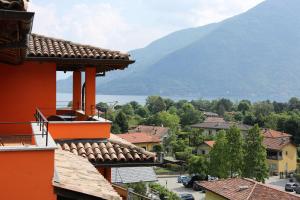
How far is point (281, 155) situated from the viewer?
186 feet

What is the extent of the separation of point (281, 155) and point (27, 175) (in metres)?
55.5

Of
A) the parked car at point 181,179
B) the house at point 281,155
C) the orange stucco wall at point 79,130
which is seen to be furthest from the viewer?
the house at point 281,155

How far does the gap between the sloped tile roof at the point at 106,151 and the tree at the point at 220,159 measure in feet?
109

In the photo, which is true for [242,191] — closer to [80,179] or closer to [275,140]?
[80,179]

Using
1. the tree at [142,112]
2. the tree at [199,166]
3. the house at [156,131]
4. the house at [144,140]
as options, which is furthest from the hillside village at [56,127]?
the tree at [142,112]

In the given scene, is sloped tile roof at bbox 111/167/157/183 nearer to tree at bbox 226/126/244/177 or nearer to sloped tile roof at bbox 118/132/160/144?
tree at bbox 226/126/244/177

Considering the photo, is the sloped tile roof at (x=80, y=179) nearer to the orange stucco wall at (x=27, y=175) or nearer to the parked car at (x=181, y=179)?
the orange stucco wall at (x=27, y=175)

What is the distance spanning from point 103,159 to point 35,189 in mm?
3879

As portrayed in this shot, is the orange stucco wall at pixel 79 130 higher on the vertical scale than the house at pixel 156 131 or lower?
higher

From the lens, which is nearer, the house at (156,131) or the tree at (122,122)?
the house at (156,131)

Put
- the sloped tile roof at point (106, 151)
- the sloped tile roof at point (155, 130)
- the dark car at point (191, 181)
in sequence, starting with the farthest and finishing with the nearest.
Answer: the sloped tile roof at point (155, 130)
the dark car at point (191, 181)
the sloped tile roof at point (106, 151)

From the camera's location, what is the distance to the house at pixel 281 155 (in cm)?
5678

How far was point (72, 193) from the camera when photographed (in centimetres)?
523

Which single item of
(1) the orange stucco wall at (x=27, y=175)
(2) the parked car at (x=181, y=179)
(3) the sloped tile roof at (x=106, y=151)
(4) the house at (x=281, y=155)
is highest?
(1) the orange stucco wall at (x=27, y=175)
